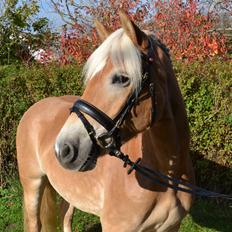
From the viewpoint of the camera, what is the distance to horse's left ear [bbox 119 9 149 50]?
6.81 ft

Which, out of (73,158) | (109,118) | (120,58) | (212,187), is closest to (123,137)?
(109,118)

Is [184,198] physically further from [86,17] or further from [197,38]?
[86,17]

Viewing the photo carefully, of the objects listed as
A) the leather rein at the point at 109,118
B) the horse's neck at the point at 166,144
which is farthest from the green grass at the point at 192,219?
the leather rein at the point at 109,118

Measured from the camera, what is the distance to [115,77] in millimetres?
2104

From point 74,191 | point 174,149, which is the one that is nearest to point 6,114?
A: point 74,191

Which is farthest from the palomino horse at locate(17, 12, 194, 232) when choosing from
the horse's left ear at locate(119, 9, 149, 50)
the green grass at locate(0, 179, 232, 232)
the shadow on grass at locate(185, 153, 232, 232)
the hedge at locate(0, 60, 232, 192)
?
the shadow on grass at locate(185, 153, 232, 232)

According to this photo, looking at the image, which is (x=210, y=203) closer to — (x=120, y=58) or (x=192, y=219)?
(x=192, y=219)

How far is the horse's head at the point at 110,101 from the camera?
2.10 meters

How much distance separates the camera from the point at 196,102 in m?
4.79

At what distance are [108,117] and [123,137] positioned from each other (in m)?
0.21

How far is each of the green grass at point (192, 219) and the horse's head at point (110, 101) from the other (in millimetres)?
2688

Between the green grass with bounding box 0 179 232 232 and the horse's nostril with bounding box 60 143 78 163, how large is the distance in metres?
2.74

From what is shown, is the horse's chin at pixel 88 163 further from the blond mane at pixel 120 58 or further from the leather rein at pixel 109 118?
the blond mane at pixel 120 58

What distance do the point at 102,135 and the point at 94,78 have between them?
28cm
